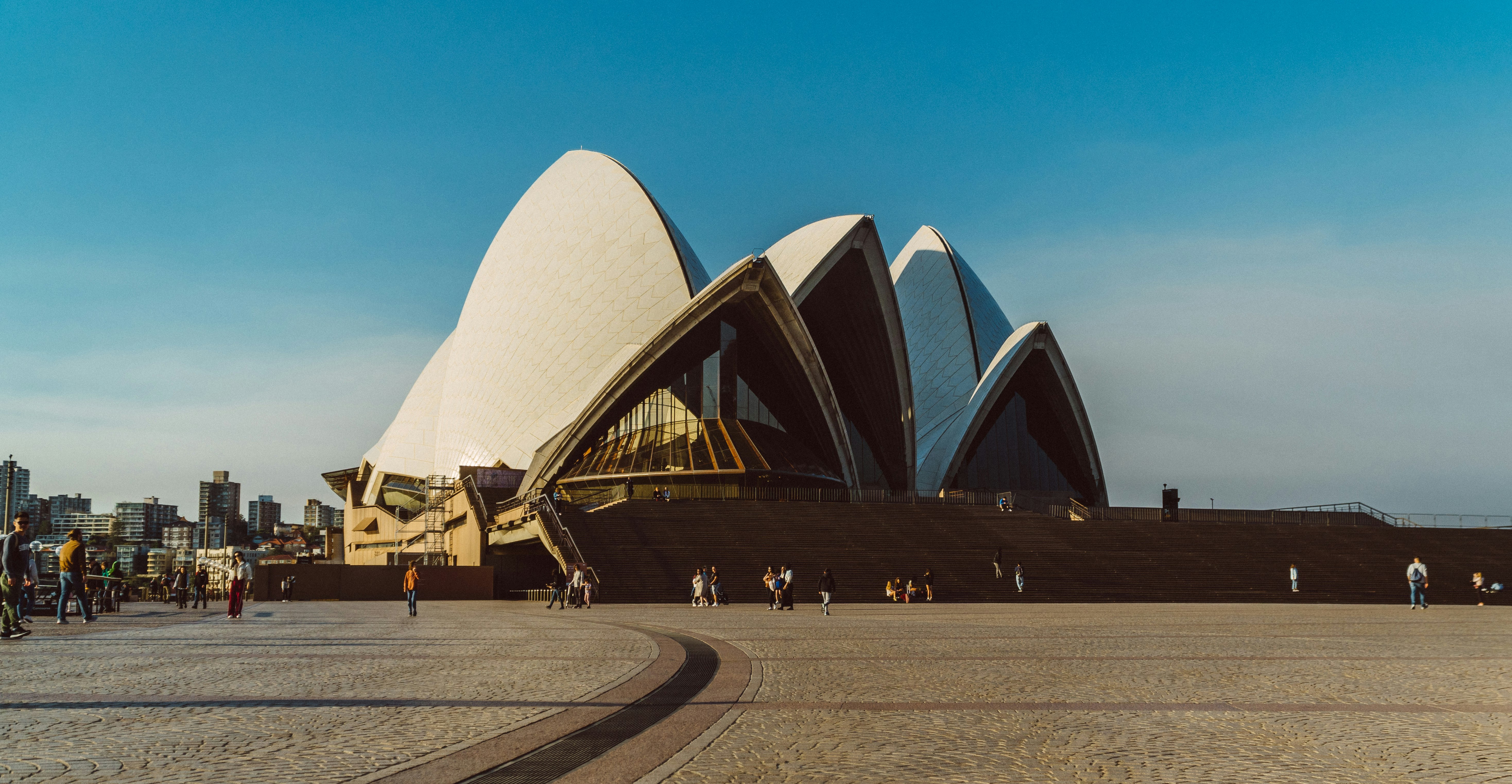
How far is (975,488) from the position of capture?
154 ft

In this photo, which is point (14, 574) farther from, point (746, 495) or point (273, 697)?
point (746, 495)

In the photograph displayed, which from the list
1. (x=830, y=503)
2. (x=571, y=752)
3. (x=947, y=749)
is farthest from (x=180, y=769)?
(x=830, y=503)

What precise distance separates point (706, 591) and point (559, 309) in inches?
916

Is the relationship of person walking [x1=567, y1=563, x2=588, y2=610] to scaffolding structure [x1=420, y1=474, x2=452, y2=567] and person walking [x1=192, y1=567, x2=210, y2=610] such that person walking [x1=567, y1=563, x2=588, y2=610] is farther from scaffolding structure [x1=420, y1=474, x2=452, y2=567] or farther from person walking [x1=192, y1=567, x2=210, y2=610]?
scaffolding structure [x1=420, y1=474, x2=452, y2=567]

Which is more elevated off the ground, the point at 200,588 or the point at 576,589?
the point at 576,589

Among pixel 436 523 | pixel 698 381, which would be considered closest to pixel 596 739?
pixel 698 381

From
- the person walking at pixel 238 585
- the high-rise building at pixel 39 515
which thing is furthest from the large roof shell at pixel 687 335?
the high-rise building at pixel 39 515

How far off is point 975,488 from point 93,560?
110 ft

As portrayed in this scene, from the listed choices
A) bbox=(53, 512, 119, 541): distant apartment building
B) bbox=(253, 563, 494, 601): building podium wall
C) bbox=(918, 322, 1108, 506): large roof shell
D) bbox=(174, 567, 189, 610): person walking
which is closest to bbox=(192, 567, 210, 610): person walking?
bbox=(174, 567, 189, 610): person walking

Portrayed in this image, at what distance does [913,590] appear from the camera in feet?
74.9

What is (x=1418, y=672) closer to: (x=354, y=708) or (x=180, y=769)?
(x=354, y=708)

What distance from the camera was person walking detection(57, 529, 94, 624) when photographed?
43.5ft

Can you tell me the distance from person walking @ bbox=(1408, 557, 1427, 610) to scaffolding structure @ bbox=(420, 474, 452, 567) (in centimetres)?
2719

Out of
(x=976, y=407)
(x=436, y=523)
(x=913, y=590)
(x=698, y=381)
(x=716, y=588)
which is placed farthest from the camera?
(x=976, y=407)
